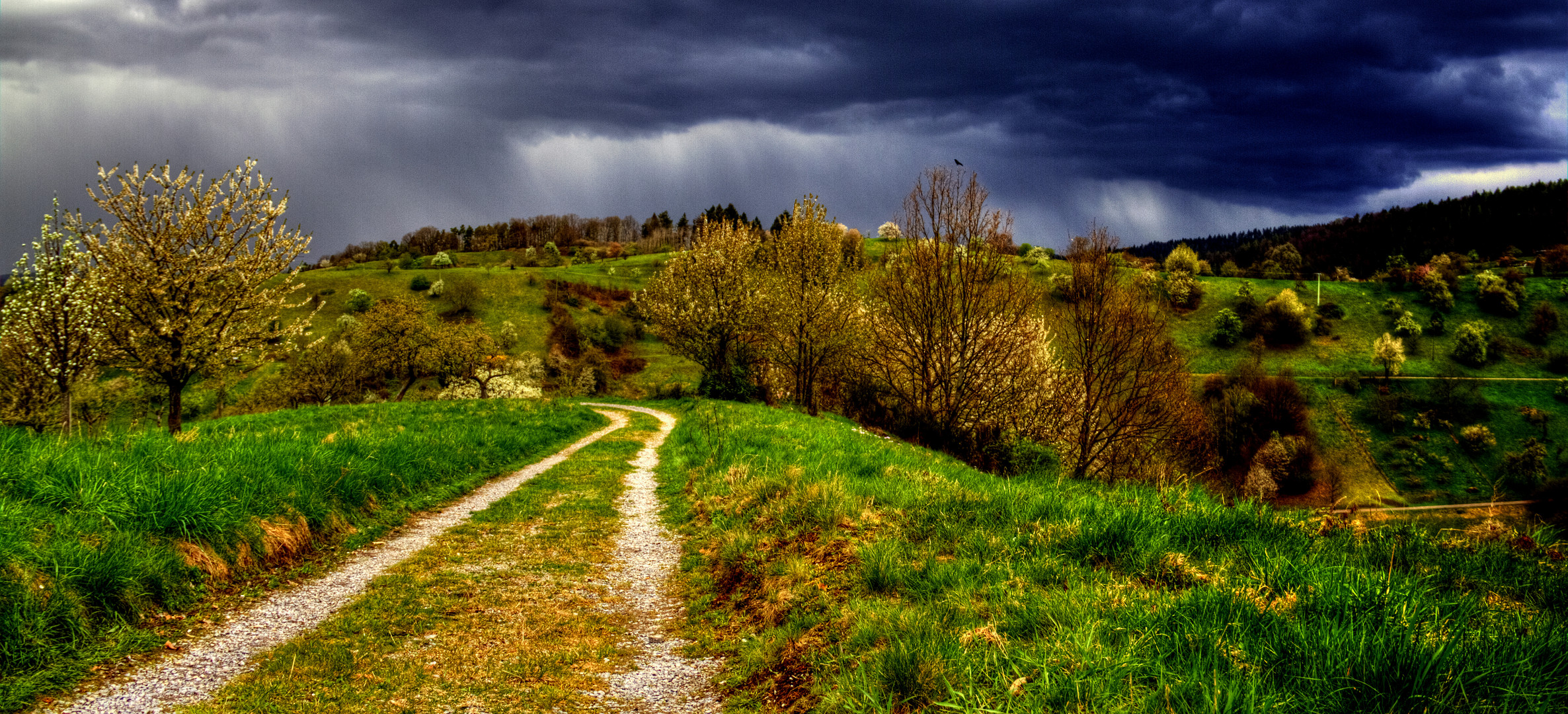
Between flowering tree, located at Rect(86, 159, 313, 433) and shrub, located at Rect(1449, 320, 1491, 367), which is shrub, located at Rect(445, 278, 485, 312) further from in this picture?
shrub, located at Rect(1449, 320, 1491, 367)

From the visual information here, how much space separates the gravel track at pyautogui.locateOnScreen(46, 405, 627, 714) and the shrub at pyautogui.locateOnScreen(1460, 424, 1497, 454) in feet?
323

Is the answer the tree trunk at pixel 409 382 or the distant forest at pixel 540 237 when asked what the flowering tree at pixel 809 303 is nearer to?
the tree trunk at pixel 409 382

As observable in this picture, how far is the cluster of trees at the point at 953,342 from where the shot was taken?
27328mm

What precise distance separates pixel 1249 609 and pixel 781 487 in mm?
6842

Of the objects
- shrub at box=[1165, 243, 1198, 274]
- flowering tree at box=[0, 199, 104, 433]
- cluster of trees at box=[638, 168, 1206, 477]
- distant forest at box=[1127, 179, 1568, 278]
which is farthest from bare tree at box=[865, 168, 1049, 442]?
distant forest at box=[1127, 179, 1568, 278]

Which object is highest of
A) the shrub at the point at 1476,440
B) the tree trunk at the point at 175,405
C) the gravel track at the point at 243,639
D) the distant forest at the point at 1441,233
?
the distant forest at the point at 1441,233

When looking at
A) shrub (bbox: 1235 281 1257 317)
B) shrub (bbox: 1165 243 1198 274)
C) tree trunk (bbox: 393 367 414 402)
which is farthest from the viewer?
shrub (bbox: 1165 243 1198 274)

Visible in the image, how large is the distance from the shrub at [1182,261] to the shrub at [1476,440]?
39.1 m

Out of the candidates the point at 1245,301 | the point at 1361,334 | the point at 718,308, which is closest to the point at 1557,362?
the point at 1361,334

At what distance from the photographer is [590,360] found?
73.2m

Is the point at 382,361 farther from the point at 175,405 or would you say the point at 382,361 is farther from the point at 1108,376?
the point at 1108,376

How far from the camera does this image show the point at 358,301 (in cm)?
→ 8062

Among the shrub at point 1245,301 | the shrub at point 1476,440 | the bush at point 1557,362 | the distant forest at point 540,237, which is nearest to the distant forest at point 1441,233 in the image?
the shrub at point 1245,301

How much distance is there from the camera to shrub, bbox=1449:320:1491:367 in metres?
82.3
